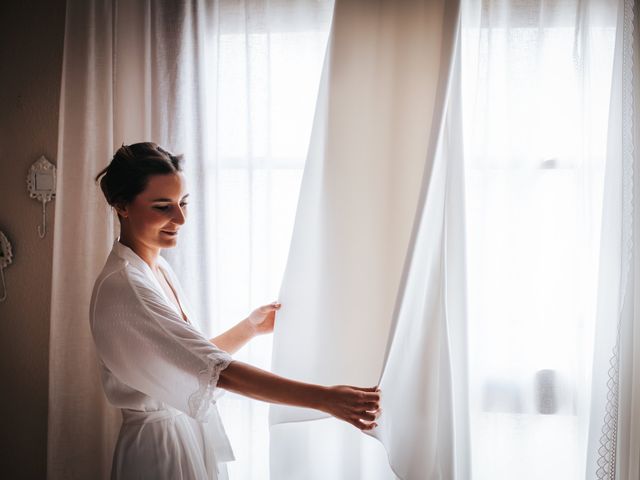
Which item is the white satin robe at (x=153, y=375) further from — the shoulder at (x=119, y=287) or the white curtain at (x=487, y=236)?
the white curtain at (x=487, y=236)

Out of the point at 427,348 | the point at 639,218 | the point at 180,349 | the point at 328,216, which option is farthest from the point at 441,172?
the point at 180,349

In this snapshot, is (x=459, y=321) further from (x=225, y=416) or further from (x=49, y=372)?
(x=49, y=372)

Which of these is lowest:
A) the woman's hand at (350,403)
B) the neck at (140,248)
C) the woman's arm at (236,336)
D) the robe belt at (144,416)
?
the robe belt at (144,416)

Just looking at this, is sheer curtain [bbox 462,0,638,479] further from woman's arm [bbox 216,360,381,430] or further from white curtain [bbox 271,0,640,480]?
woman's arm [bbox 216,360,381,430]

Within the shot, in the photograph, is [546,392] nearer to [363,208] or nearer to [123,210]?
[363,208]

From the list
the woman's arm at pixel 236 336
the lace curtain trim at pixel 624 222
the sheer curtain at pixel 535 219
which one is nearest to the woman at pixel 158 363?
the woman's arm at pixel 236 336

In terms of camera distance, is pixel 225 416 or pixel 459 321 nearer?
pixel 459 321

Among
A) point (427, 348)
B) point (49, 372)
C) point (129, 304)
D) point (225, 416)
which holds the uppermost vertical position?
point (129, 304)

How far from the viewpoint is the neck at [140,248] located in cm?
119

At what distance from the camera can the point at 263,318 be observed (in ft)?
4.57

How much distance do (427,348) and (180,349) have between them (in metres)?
0.60

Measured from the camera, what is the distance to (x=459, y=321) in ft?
4.23

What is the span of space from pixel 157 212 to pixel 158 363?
34 centimetres

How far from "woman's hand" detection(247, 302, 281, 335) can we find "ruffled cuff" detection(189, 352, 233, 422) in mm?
382
